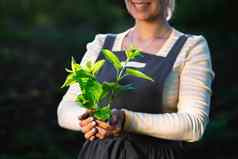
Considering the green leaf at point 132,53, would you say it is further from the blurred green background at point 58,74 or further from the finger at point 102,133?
the blurred green background at point 58,74

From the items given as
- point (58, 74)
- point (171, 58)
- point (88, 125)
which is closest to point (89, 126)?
point (88, 125)

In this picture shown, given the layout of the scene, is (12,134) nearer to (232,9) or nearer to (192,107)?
(232,9)

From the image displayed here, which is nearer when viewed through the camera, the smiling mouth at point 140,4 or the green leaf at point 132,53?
the green leaf at point 132,53

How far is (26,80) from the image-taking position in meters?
6.31

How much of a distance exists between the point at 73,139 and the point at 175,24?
1.41 metres

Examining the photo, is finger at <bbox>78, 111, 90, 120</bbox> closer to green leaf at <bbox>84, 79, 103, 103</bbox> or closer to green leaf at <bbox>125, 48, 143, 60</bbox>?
green leaf at <bbox>84, 79, 103, 103</bbox>

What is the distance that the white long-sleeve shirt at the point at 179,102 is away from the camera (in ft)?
7.41

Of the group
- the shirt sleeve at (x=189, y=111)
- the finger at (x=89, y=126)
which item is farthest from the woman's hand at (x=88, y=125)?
the shirt sleeve at (x=189, y=111)

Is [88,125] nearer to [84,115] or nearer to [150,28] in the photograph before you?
[84,115]

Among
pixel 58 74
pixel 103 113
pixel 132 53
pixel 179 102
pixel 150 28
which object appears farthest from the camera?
pixel 58 74

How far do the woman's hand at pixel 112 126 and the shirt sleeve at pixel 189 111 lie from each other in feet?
0.12

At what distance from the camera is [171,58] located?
7.84 ft

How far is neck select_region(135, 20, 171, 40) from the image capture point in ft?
8.09

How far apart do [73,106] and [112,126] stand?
272 mm
